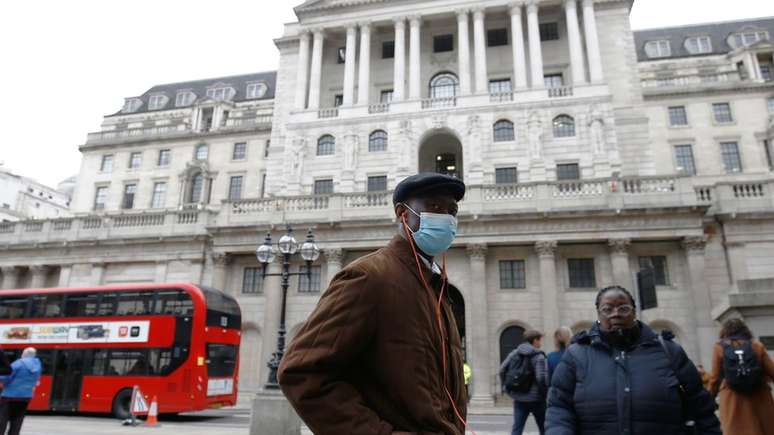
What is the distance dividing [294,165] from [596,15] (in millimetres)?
22769

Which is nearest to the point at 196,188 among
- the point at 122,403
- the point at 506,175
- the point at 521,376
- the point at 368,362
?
the point at 506,175

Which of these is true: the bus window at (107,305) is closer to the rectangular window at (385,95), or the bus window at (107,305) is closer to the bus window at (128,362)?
the bus window at (128,362)

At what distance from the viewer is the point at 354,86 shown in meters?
35.2

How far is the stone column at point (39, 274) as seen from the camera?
3139 cm

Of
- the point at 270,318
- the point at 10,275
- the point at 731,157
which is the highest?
the point at 731,157

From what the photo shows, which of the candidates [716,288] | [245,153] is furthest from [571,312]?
[245,153]

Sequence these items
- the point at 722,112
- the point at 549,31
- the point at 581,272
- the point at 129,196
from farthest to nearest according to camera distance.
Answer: the point at 129,196
the point at 722,112
the point at 549,31
the point at 581,272

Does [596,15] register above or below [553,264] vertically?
above

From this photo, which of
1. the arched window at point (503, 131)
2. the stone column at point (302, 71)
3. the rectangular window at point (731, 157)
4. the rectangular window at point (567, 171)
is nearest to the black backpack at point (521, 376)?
A: the rectangular window at point (567, 171)

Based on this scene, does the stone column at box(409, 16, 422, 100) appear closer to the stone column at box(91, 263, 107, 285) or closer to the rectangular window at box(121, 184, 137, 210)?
the stone column at box(91, 263, 107, 285)

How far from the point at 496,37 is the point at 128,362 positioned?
30785mm

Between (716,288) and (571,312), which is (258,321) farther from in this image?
(716,288)

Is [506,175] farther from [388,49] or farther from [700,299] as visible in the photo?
[388,49]

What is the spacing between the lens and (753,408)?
6250mm
